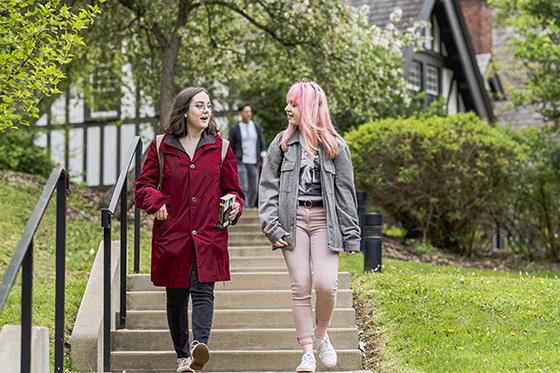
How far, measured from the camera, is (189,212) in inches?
274

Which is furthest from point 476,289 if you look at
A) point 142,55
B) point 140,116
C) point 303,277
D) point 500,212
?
point 140,116

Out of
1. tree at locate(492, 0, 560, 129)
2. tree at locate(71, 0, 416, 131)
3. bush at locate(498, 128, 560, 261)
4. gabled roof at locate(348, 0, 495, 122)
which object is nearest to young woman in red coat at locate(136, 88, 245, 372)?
tree at locate(71, 0, 416, 131)

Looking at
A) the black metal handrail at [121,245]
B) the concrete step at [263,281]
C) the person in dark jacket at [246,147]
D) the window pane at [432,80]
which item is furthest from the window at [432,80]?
the black metal handrail at [121,245]

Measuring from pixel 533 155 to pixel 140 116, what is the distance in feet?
33.1

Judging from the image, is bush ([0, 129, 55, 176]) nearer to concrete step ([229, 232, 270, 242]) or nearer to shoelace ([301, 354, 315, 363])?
concrete step ([229, 232, 270, 242])

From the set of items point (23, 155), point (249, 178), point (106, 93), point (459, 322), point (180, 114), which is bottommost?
point (459, 322)

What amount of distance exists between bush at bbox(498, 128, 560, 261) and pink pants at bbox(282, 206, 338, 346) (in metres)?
11.7

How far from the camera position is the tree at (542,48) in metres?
18.5

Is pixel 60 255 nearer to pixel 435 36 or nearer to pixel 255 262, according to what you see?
pixel 255 262

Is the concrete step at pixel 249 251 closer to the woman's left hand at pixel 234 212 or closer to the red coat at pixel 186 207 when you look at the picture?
the red coat at pixel 186 207

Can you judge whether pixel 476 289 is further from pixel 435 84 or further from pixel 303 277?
pixel 435 84

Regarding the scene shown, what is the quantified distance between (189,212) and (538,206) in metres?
12.7

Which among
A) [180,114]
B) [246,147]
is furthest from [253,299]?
[246,147]

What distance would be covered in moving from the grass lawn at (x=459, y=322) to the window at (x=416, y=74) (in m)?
16.8
